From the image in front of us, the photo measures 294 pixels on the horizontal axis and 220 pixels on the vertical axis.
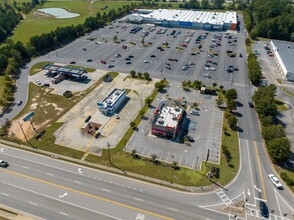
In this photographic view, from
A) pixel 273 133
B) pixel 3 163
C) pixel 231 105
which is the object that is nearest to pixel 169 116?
pixel 231 105

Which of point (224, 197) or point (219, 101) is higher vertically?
point (219, 101)

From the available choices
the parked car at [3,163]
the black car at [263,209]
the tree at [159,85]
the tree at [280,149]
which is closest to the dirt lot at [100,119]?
the tree at [159,85]

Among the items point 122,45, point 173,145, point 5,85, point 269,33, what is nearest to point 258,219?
point 173,145

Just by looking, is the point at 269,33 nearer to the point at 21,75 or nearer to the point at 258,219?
the point at 258,219

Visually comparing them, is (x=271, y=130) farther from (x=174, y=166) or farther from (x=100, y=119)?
(x=100, y=119)

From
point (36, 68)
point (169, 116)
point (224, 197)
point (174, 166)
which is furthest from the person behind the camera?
point (36, 68)

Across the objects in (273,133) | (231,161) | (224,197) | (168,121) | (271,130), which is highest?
(271,130)
